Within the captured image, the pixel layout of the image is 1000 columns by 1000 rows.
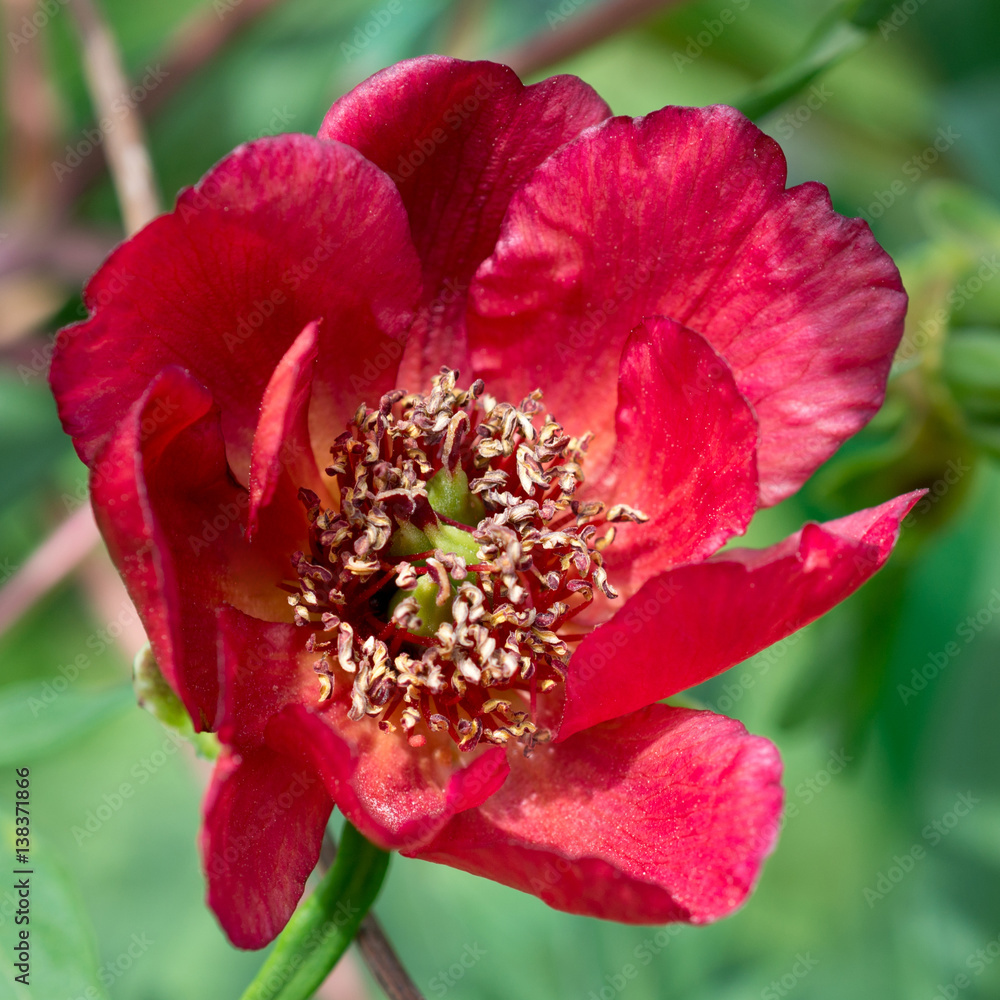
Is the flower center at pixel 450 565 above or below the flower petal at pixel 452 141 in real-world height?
below

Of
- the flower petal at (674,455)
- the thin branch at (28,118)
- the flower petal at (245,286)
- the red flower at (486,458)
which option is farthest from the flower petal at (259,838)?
the thin branch at (28,118)

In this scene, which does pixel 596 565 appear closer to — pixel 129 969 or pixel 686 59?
pixel 129 969

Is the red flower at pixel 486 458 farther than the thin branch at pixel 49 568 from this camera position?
No

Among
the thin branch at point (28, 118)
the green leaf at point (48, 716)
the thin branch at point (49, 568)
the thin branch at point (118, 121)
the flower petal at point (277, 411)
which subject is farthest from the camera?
the thin branch at point (28, 118)

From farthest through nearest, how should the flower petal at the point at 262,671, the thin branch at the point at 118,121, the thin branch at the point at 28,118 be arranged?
the thin branch at the point at 28,118 → the thin branch at the point at 118,121 → the flower petal at the point at 262,671

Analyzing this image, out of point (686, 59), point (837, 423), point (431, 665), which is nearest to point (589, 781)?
point (431, 665)

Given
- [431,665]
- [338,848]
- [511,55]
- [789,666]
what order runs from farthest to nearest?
[789,666]
[511,55]
[431,665]
[338,848]

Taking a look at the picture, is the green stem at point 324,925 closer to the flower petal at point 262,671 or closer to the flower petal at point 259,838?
the flower petal at point 259,838
